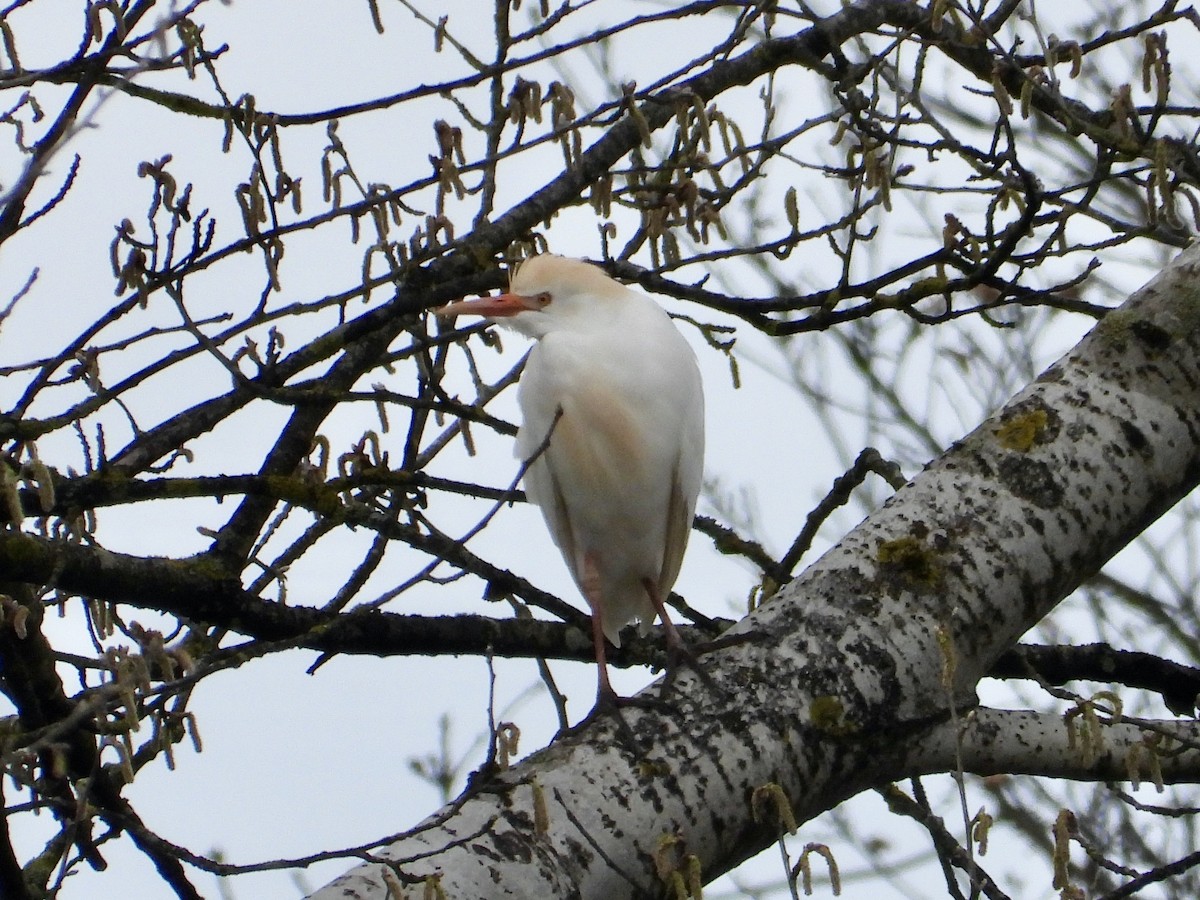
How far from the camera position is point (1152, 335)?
9.61 ft

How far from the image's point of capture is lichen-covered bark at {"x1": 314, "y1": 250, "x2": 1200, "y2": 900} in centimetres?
218

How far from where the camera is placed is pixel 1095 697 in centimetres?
247

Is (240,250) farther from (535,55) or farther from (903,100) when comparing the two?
(903,100)

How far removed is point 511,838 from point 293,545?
67.1 inches

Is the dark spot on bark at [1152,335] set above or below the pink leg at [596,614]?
below

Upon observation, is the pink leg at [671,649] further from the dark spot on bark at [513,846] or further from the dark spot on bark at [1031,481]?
the dark spot on bark at [1031,481]

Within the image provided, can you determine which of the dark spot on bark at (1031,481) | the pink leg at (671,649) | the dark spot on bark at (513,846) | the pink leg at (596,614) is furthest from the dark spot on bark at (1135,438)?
the dark spot on bark at (513,846)

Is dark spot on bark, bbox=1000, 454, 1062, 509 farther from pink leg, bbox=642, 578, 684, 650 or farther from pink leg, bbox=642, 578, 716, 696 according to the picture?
pink leg, bbox=642, 578, 684, 650

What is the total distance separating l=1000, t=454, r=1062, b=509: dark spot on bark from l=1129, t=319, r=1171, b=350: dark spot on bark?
40cm

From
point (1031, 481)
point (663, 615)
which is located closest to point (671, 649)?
point (663, 615)

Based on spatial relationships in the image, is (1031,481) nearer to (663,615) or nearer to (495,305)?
(663,615)

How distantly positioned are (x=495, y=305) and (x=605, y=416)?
1.53 feet

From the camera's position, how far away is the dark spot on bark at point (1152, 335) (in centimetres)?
292

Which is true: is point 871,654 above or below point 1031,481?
below
